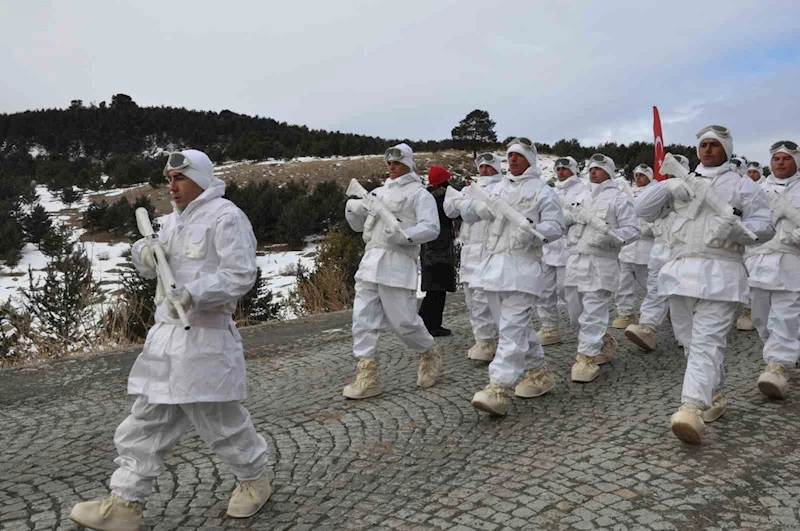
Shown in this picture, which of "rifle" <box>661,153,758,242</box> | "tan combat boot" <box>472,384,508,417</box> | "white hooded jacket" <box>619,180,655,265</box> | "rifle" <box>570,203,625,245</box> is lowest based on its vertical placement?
"tan combat boot" <box>472,384,508,417</box>

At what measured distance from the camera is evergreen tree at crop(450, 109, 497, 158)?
3656cm

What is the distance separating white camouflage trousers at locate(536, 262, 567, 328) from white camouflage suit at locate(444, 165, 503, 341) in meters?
0.85

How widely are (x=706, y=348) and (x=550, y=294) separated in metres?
3.53

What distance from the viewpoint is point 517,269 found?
5.65 metres

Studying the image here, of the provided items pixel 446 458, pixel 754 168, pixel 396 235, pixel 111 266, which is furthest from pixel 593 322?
pixel 111 266

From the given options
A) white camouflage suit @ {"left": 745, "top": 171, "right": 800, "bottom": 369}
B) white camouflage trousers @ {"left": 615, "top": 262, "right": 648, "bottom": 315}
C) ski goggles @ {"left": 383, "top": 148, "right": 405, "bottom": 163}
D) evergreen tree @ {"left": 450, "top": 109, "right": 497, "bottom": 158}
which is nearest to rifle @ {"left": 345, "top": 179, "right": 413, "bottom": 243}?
ski goggles @ {"left": 383, "top": 148, "right": 405, "bottom": 163}

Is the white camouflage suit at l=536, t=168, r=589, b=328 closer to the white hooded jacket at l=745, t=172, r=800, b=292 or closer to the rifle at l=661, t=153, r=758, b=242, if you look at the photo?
the white hooded jacket at l=745, t=172, r=800, b=292

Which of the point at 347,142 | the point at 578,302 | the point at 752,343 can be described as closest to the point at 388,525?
the point at 578,302

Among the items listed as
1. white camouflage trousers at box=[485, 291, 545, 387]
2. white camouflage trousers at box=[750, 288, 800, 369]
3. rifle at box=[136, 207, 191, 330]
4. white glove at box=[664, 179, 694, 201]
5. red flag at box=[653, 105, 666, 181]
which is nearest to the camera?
rifle at box=[136, 207, 191, 330]

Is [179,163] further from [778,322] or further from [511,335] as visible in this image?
[778,322]

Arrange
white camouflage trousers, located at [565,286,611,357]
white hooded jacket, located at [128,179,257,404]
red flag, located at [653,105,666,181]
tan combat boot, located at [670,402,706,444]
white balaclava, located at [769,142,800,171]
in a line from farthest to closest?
red flag, located at [653,105,666,181]
white camouflage trousers, located at [565,286,611,357]
white balaclava, located at [769,142,800,171]
tan combat boot, located at [670,402,706,444]
white hooded jacket, located at [128,179,257,404]

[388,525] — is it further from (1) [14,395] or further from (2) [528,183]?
(1) [14,395]

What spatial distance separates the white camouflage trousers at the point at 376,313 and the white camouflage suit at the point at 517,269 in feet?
2.33

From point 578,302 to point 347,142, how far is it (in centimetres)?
3533
